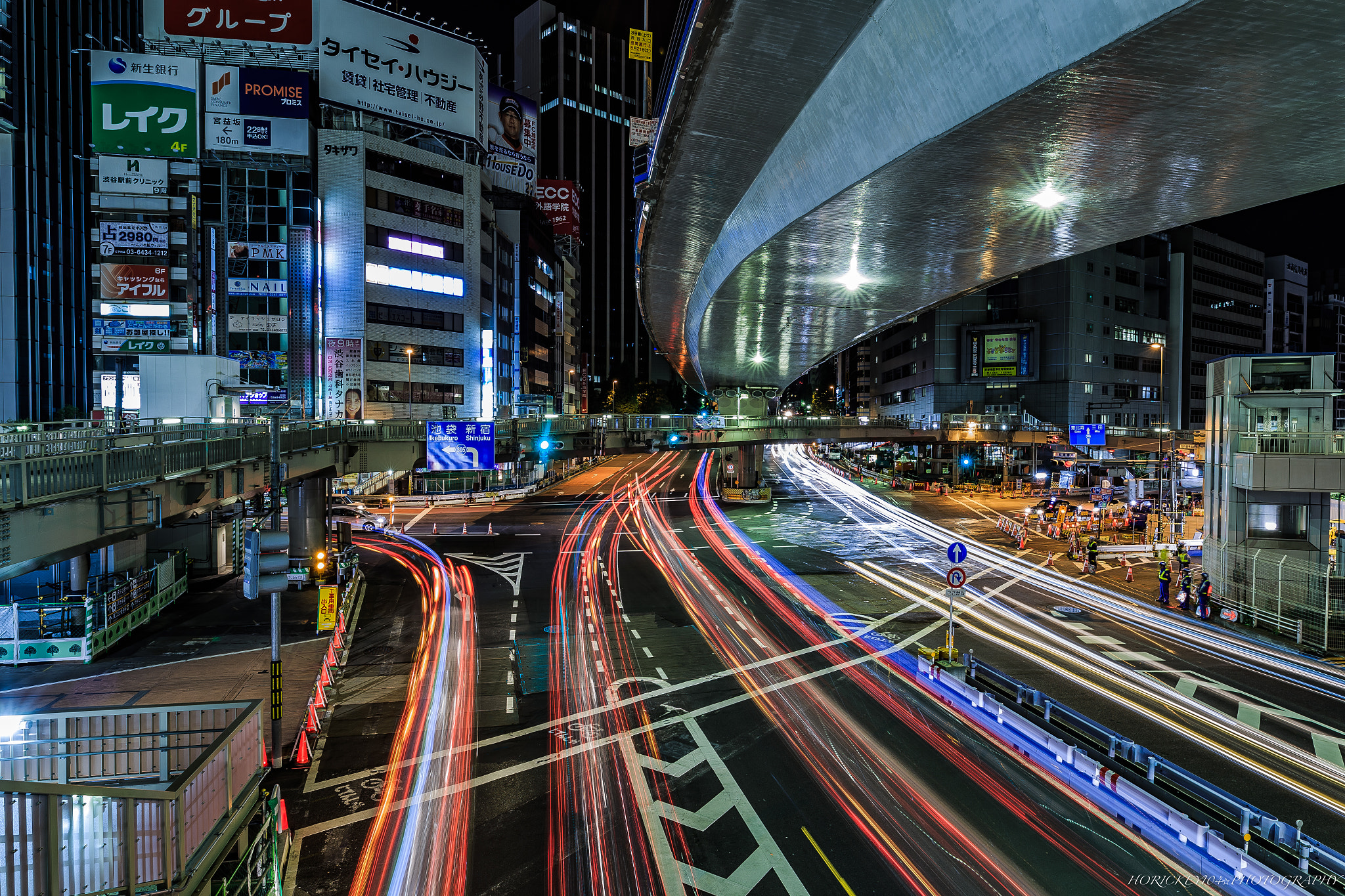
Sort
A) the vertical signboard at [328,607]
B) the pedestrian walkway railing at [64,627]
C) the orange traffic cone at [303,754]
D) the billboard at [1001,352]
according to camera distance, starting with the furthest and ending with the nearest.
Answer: the billboard at [1001,352], the vertical signboard at [328,607], the pedestrian walkway railing at [64,627], the orange traffic cone at [303,754]

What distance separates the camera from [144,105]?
4962 centimetres

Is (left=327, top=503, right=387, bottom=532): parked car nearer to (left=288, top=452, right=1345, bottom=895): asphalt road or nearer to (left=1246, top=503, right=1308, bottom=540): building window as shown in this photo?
(left=288, top=452, right=1345, bottom=895): asphalt road

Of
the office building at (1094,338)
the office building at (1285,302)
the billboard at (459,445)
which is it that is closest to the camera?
the billboard at (459,445)

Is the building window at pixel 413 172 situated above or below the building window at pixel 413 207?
above

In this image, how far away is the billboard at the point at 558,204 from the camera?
3765 inches

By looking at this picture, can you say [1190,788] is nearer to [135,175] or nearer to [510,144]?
[135,175]

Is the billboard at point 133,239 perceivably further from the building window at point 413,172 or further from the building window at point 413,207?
the building window at point 413,172

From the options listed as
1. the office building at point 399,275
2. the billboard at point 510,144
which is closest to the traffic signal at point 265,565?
the office building at point 399,275

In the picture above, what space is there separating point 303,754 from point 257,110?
53.8 m

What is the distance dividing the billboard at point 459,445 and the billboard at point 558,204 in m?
72.1

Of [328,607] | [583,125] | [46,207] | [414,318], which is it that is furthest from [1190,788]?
[583,125]

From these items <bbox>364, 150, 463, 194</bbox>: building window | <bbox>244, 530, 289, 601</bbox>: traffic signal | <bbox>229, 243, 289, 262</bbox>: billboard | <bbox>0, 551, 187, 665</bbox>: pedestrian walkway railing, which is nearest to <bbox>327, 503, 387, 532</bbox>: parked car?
<bbox>0, 551, 187, 665</bbox>: pedestrian walkway railing

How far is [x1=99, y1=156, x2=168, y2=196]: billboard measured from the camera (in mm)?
50219

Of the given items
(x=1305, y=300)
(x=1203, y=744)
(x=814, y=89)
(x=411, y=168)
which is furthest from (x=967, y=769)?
(x=1305, y=300)
